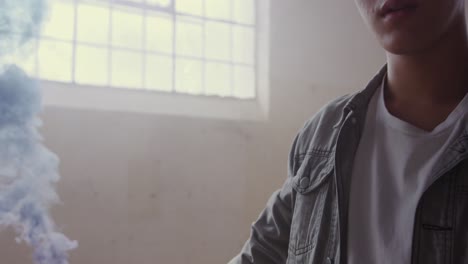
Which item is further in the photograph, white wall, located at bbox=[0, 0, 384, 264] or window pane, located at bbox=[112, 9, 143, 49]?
window pane, located at bbox=[112, 9, 143, 49]

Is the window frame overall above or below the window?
below

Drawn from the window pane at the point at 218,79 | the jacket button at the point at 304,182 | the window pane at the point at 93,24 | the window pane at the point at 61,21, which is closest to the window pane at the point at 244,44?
the window pane at the point at 218,79

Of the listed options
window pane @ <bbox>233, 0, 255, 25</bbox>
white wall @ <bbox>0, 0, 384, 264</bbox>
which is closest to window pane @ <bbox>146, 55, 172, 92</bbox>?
white wall @ <bbox>0, 0, 384, 264</bbox>

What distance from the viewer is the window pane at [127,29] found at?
2046 millimetres

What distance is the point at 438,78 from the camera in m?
0.63

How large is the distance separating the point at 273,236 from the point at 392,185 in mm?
245

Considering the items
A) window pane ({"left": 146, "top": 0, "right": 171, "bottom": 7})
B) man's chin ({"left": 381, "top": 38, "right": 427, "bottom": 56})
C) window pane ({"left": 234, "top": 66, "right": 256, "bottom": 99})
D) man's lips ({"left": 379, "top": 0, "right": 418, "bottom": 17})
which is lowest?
man's chin ({"left": 381, "top": 38, "right": 427, "bottom": 56})

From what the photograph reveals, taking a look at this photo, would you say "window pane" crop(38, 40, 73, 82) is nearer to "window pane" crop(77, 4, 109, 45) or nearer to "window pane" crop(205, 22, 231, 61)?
"window pane" crop(77, 4, 109, 45)

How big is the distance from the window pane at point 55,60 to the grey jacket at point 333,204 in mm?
1456

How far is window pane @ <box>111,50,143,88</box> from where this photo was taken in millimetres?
2029

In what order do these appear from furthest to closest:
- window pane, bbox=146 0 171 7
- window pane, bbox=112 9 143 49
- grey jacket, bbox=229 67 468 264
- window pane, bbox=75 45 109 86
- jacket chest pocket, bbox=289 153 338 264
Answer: window pane, bbox=146 0 171 7 → window pane, bbox=112 9 143 49 → window pane, bbox=75 45 109 86 → jacket chest pocket, bbox=289 153 338 264 → grey jacket, bbox=229 67 468 264

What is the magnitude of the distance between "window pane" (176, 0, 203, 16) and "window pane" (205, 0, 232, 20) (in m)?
0.04

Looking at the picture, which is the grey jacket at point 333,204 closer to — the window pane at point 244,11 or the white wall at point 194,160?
the white wall at point 194,160

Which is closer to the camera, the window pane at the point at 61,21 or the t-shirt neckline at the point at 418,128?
the t-shirt neckline at the point at 418,128
